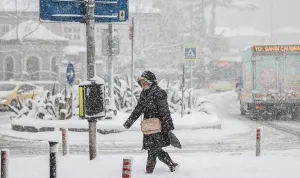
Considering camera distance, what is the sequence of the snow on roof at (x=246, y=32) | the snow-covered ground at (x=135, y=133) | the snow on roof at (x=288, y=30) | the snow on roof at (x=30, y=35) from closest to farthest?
the snow-covered ground at (x=135, y=133)
the snow on roof at (x=30, y=35)
the snow on roof at (x=246, y=32)
the snow on roof at (x=288, y=30)

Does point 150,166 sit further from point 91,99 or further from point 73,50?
point 73,50

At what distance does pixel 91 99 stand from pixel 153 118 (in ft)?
3.43

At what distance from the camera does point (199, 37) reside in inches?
2491

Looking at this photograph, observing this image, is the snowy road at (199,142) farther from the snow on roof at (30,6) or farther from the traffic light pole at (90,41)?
the snow on roof at (30,6)

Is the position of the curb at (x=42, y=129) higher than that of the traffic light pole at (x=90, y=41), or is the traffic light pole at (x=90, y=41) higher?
the traffic light pole at (x=90, y=41)

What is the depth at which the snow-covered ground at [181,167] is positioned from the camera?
9.14 m

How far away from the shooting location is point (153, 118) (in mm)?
8836

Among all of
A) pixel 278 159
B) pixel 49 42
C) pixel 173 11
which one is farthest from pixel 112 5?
pixel 173 11

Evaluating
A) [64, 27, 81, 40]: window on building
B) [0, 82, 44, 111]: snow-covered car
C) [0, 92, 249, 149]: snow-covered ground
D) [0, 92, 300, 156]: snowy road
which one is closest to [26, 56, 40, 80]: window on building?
[64, 27, 81, 40]: window on building

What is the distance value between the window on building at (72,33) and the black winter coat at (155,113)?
4744 cm

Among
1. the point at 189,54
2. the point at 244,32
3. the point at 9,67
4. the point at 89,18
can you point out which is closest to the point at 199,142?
the point at 189,54

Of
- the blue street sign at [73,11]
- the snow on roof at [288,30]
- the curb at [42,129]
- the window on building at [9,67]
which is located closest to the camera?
the blue street sign at [73,11]

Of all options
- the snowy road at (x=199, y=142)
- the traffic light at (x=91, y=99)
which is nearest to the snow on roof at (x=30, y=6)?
the snowy road at (x=199, y=142)

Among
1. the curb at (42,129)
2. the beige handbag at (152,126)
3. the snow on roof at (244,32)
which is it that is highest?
the snow on roof at (244,32)
